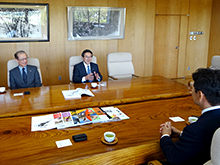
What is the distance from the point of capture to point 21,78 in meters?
3.76

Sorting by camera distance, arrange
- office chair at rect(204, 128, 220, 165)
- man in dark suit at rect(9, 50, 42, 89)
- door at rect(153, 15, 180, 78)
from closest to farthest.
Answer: office chair at rect(204, 128, 220, 165)
man in dark suit at rect(9, 50, 42, 89)
door at rect(153, 15, 180, 78)

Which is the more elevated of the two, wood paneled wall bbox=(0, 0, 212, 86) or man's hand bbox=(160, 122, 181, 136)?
wood paneled wall bbox=(0, 0, 212, 86)

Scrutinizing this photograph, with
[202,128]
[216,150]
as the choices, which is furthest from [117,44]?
[216,150]

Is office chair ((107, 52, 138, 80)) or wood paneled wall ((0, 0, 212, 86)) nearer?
office chair ((107, 52, 138, 80))

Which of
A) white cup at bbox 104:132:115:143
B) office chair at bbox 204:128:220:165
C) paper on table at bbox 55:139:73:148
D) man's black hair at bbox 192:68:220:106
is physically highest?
man's black hair at bbox 192:68:220:106

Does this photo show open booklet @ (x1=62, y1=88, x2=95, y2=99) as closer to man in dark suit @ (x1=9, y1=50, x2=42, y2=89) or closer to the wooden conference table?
the wooden conference table

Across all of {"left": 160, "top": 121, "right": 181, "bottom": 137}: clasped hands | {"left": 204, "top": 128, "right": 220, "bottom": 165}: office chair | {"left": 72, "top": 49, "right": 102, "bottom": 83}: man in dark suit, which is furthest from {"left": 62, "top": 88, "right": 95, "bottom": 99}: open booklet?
{"left": 204, "top": 128, "right": 220, "bottom": 165}: office chair

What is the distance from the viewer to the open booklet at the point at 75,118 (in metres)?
2.09

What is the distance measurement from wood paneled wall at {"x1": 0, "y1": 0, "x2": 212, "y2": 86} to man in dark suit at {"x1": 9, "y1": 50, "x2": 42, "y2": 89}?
63.1 inches

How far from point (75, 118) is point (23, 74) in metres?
1.94

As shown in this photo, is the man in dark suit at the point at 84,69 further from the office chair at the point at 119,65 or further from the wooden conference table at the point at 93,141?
the wooden conference table at the point at 93,141

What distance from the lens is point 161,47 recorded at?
669 cm

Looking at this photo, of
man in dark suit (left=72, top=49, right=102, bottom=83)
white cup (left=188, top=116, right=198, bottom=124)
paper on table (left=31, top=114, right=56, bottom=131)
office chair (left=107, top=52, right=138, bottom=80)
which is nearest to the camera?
paper on table (left=31, top=114, right=56, bottom=131)

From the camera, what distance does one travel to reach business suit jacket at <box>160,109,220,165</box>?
1.51 metres
